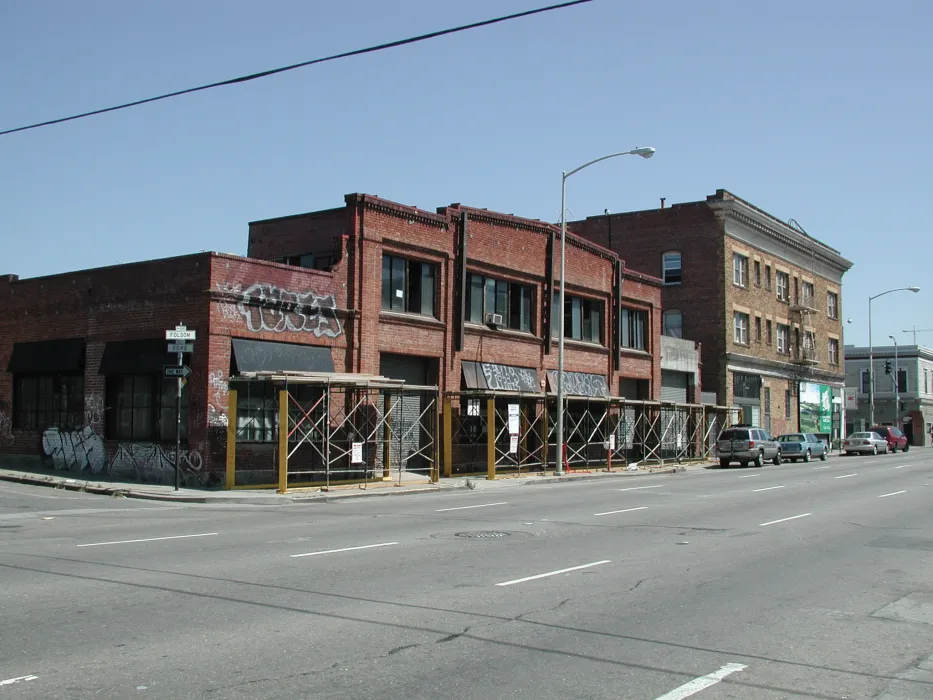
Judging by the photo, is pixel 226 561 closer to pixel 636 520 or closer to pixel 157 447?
pixel 636 520

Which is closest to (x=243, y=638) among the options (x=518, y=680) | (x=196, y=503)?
(x=518, y=680)

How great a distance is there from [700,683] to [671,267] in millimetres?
51146

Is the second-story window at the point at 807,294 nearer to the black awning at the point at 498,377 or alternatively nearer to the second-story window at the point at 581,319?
the second-story window at the point at 581,319

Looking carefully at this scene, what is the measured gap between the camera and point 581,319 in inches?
1586

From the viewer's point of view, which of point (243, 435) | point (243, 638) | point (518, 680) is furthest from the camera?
point (243, 435)

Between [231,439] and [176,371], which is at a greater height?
[176,371]

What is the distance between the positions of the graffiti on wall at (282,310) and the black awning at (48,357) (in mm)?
5630

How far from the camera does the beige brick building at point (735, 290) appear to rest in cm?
5431

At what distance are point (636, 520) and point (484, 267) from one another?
17837 millimetres

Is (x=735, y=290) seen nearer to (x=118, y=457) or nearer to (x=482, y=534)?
(x=118, y=457)

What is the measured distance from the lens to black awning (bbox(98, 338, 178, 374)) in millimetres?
24938

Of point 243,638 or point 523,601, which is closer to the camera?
point 243,638

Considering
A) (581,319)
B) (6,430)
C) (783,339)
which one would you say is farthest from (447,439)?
(783,339)

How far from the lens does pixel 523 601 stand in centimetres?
937
